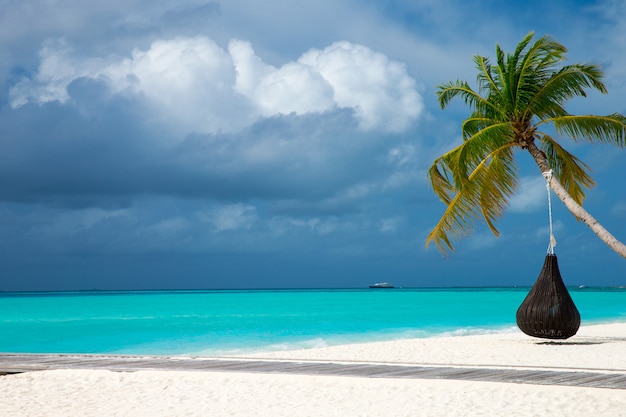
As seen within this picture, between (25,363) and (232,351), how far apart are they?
10.7 metres

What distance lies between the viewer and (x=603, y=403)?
7.30 m

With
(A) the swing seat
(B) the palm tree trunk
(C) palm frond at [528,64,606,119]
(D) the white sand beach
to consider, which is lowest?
(D) the white sand beach

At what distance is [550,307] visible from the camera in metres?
13.3

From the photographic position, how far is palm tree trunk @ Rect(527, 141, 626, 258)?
502 inches

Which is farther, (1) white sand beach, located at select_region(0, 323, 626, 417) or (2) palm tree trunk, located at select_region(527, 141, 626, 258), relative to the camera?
(2) palm tree trunk, located at select_region(527, 141, 626, 258)

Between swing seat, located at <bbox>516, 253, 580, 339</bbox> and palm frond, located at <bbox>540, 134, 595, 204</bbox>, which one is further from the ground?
palm frond, located at <bbox>540, 134, 595, 204</bbox>

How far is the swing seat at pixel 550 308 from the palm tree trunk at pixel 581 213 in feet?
3.01

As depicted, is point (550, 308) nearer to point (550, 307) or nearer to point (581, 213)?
point (550, 307)

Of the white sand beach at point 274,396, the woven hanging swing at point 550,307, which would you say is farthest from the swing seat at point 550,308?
the white sand beach at point 274,396

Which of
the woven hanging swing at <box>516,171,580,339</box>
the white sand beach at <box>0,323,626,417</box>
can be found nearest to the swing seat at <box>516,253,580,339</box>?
the woven hanging swing at <box>516,171,580,339</box>

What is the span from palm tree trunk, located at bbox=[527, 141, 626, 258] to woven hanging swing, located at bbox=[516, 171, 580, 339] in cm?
23

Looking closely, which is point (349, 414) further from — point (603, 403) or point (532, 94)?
point (532, 94)

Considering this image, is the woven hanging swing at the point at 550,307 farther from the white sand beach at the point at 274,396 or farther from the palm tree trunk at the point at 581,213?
the white sand beach at the point at 274,396

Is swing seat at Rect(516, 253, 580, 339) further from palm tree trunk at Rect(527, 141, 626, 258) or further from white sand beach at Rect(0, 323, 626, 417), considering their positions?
white sand beach at Rect(0, 323, 626, 417)
